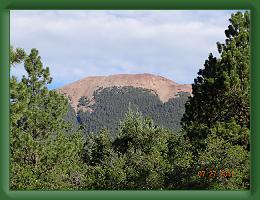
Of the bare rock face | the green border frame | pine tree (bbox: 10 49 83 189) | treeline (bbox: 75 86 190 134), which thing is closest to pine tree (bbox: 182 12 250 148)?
pine tree (bbox: 10 49 83 189)

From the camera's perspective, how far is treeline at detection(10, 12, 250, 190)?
1387cm

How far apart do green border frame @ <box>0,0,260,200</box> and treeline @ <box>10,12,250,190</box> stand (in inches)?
478

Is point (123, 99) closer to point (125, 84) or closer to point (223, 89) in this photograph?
point (125, 84)

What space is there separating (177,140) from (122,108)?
94.7 ft

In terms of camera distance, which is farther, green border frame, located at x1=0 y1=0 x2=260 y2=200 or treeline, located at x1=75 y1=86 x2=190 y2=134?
treeline, located at x1=75 y1=86 x2=190 y2=134

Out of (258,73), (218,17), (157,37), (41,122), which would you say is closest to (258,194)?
(258,73)

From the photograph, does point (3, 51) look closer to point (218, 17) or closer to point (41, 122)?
point (41, 122)

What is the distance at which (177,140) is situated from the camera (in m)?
17.7

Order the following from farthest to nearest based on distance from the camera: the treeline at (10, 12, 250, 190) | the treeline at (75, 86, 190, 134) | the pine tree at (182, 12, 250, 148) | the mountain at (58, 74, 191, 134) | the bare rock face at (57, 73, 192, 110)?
1. the bare rock face at (57, 73, 192, 110)
2. the mountain at (58, 74, 191, 134)
3. the treeline at (75, 86, 190, 134)
4. the pine tree at (182, 12, 250, 148)
5. the treeline at (10, 12, 250, 190)

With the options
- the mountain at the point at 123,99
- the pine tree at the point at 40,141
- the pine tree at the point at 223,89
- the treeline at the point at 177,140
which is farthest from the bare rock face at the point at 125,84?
the pine tree at the point at 40,141

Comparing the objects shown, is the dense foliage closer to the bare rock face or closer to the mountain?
the mountain
